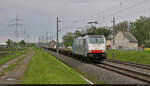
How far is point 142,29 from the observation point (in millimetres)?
89500

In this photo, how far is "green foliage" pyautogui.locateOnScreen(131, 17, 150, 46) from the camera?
8768cm

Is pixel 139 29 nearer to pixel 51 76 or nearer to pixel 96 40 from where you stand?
pixel 96 40

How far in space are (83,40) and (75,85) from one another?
1651 cm

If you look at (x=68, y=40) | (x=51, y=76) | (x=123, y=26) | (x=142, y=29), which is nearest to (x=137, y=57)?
(x=51, y=76)

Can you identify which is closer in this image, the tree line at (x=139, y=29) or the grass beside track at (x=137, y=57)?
the grass beside track at (x=137, y=57)

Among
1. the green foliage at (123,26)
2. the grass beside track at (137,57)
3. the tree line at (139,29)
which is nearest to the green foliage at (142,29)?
the tree line at (139,29)

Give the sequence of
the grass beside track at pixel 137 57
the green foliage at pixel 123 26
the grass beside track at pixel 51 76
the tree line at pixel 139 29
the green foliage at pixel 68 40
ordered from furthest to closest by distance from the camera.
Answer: the green foliage at pixel 123 26, the green foliage at pixel 68 40, the tree line at pixel 139 29, the grass beside track at pixel 137 57, the grass beside track at pixel 51 76

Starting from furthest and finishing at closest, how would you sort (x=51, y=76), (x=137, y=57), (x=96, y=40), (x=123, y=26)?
(x=123, y=26) < (x=137, y=57) < (x=96, y=40) < (x=51, y=76)

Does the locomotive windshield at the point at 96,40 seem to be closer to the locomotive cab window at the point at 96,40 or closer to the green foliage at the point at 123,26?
the locomotive cab window at the point at 96,40

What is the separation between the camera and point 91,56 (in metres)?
23.3

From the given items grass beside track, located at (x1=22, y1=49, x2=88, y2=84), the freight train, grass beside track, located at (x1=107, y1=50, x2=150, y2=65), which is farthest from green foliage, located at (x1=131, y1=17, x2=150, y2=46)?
grass beside track, located at (x1=22, y1=49, x2=88, y2=84)

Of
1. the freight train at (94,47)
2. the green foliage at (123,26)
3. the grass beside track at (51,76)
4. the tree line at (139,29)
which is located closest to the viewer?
the grass beside track at (51,76)

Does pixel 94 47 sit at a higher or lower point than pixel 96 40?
lower

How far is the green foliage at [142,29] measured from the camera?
288 ft
